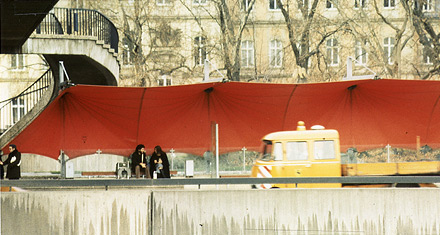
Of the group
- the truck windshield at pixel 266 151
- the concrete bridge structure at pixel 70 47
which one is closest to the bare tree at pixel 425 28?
the concrete bridge structure at pixel 70 47

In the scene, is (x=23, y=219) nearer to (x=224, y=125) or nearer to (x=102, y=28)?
(x=224, y=125)

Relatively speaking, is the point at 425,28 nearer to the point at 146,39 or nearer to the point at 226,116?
the point at 226,116

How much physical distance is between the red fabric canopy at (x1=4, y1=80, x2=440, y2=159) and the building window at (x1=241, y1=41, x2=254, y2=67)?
98.9 feet

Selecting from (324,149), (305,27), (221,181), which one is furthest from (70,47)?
(221,181)

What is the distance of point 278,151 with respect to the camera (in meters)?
21.1

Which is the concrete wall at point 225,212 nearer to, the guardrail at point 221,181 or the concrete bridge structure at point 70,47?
the guardrail at point 221,181

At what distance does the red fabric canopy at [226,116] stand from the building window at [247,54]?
1187 inches

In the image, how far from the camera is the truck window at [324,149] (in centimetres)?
2100

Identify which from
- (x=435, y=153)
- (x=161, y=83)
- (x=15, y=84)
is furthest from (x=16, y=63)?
(x=435, y=153)

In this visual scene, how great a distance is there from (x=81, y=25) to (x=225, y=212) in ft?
70.1

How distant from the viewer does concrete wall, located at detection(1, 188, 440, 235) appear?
1443 cm

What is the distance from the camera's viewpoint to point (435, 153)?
23.0m

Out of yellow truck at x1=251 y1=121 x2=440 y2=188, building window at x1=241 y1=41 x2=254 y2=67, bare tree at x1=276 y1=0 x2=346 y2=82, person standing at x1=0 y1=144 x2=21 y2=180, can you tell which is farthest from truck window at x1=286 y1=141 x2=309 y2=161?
building window at x1=241 y1=41 x2=254 y2=67

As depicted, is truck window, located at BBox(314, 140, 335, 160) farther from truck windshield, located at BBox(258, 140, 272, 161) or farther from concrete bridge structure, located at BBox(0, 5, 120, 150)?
concrete bridge structure, located at BBox(0, 5, 120, 150)
